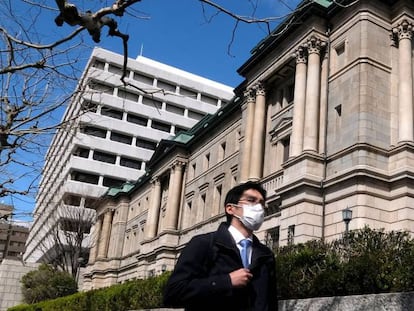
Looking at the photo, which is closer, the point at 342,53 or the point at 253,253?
the point at 253,253

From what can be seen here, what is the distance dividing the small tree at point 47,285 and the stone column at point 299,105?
34.3m

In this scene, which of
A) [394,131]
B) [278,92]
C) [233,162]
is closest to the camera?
[394,131]

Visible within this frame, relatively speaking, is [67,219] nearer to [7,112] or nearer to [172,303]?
[7,112]

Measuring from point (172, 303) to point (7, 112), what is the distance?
28.2ft

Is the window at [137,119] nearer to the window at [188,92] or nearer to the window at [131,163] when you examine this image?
the window at [131,163]

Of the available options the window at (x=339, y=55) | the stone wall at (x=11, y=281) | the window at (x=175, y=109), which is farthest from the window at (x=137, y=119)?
the window at (x=339, y=55)

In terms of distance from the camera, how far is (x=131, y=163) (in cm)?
8106

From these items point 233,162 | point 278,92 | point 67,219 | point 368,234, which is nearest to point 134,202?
point 67,219

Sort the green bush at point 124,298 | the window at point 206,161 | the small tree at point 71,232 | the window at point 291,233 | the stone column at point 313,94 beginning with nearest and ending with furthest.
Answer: the green bush at point 124,298
the window at point 291,233
the stone column at point 313,94
the window at point 206,161
the small tree at point 71,232

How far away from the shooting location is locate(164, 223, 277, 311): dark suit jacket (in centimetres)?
333

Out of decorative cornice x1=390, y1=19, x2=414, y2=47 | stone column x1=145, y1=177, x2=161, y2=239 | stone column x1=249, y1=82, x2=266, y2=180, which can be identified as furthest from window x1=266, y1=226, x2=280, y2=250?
stone column x1=145, y1=177, x2=161, y2=239

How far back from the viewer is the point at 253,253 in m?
3.71

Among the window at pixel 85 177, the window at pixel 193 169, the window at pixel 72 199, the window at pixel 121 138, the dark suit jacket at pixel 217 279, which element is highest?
the window at pixel 121 138

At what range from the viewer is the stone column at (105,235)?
56.5 metres
